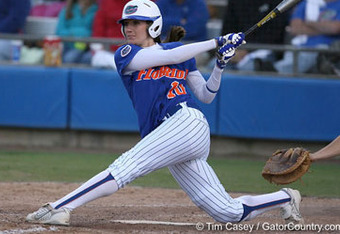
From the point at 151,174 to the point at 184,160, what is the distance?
3612 millimetres

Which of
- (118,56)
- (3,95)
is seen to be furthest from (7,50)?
(118,56)

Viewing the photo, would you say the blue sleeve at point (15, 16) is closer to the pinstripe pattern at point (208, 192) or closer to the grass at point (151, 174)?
the grass at point (151, 174)

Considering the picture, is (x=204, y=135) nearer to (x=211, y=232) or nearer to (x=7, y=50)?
(x=211, y=232)

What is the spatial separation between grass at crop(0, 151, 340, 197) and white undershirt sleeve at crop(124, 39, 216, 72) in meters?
2.73

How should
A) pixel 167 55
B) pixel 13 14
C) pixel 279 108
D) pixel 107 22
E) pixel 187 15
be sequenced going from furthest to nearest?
1. pixel 13 14
2. pixel 107 22
3. pixel 187 15
4. pixel 279 108
5. pixel 167 55

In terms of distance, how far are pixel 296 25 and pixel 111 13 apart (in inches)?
106

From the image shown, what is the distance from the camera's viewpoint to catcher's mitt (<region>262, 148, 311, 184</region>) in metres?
5.13

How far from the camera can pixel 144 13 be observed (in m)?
4.98

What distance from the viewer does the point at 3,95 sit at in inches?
404

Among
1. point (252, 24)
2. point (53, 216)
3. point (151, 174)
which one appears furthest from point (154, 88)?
point (252, 24)

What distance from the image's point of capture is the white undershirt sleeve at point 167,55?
483 cm

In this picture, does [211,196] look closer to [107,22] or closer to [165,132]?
[165,132]

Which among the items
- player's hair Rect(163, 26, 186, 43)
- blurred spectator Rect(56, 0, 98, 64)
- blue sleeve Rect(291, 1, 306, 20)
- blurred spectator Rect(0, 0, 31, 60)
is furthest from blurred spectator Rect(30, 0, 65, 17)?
player's hair Rect(163, 26, 186, 43)

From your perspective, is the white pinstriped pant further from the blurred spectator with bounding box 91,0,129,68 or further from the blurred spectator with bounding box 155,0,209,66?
the blurred spectator with bounding box 91,0,129,68
